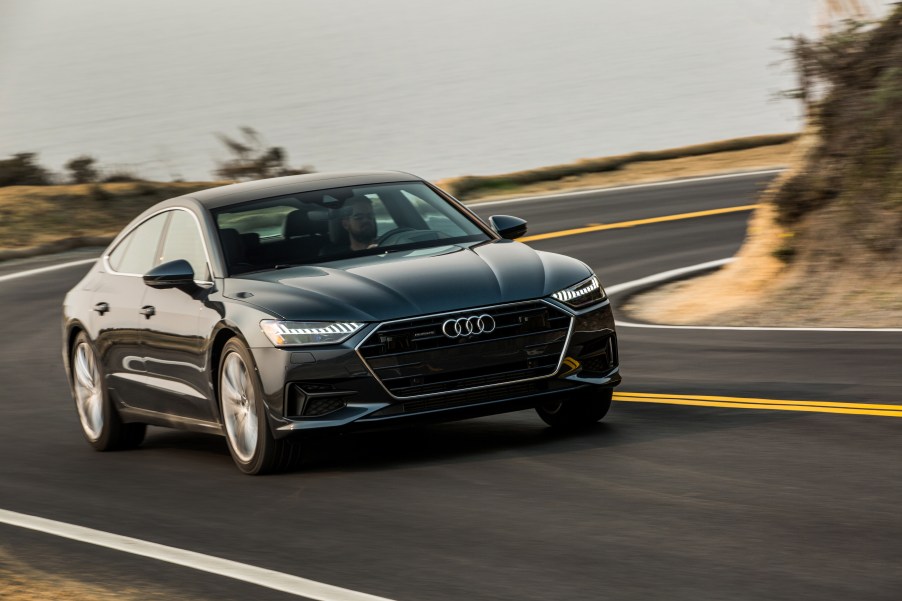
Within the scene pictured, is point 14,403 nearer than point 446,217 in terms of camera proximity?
No

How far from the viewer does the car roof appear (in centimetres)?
952

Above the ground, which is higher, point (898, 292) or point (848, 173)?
point (848, 173)

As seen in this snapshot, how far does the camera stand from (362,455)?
8898 millimetres

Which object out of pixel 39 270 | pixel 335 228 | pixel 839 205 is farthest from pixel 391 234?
pixel 39 270

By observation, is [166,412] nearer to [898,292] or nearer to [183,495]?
[183,495]

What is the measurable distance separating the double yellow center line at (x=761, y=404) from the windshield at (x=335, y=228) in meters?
1.60

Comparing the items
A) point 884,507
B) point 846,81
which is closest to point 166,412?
point 884,507

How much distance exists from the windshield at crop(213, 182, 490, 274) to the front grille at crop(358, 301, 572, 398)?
3.82 ft

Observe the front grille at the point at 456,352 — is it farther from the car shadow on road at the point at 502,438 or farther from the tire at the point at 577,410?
the tire at the point at 577,410

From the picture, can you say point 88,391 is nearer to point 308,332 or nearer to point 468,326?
point 308,332

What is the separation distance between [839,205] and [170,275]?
785cm

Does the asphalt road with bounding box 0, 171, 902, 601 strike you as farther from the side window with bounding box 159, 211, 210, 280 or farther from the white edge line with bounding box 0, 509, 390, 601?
the side window with bounding box 159, 211, 210, 280

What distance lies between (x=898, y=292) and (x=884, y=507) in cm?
785

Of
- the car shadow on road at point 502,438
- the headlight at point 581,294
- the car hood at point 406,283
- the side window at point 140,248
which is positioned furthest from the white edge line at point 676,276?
the side window at point 140,248
